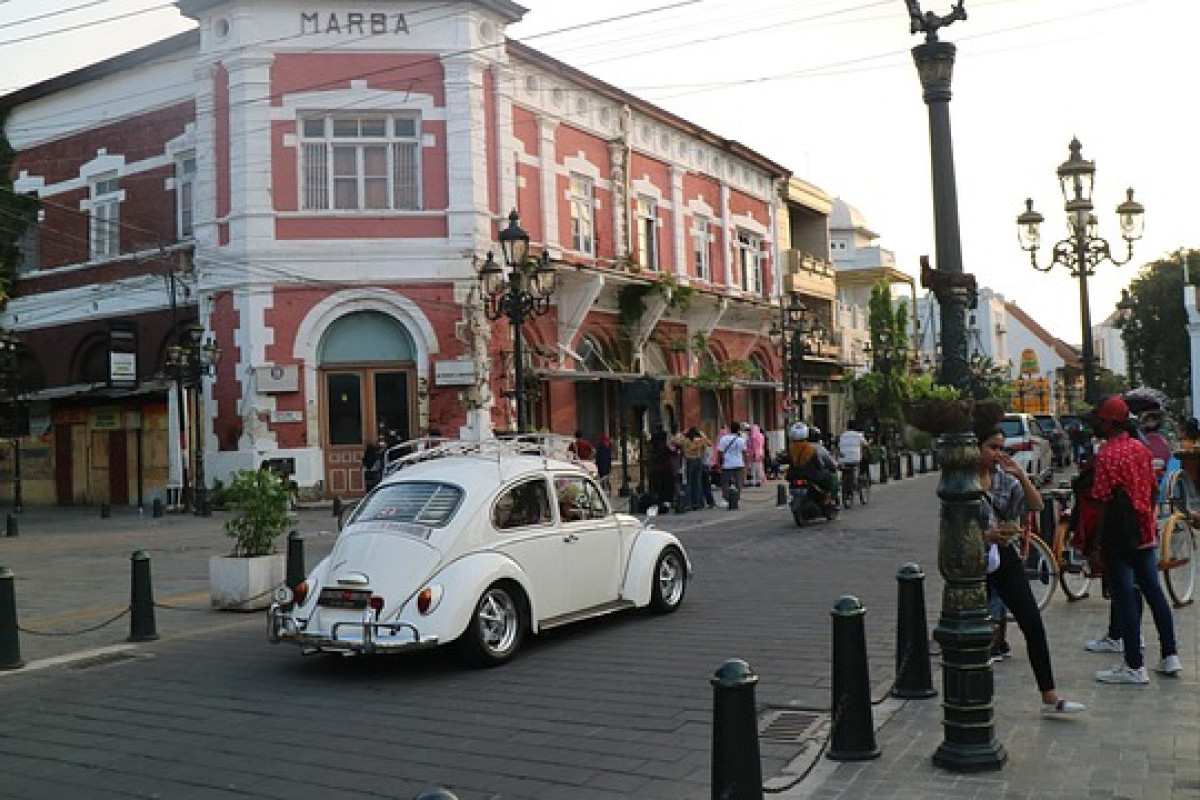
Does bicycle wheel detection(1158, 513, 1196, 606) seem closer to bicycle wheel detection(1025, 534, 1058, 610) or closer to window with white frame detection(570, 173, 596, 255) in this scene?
bicycle wheel detection(1025, 534, 1058, 610)

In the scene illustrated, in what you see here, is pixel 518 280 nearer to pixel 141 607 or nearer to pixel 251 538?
pixel 251 538

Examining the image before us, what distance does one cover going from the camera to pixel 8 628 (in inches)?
360

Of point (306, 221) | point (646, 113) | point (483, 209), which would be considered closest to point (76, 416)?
point (306, 221)

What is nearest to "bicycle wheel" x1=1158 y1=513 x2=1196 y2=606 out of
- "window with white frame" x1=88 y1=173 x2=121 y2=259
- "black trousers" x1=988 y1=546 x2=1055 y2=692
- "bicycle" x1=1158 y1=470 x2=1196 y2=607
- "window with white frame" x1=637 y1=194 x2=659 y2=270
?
"bicycle" x1=1158 y1=470 x2=1196 y2=607

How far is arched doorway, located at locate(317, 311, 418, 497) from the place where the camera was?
24.9 meters

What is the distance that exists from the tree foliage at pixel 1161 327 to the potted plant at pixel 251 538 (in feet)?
200

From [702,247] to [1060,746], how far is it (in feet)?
102

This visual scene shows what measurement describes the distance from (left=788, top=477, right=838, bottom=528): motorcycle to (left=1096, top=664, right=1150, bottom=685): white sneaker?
11521mm

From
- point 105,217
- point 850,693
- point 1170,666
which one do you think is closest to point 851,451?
point 1170,666

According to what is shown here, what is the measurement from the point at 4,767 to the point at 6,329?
2868 centimetres

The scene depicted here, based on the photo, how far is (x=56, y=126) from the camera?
99.8 feet

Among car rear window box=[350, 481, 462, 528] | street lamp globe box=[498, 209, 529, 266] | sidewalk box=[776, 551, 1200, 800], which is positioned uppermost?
street lamp globe box=[498, 209, 529, 266]

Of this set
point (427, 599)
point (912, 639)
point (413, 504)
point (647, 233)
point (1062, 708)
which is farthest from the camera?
point (647, 233)

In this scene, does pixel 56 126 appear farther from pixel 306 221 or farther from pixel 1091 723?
pixel 1091 723
